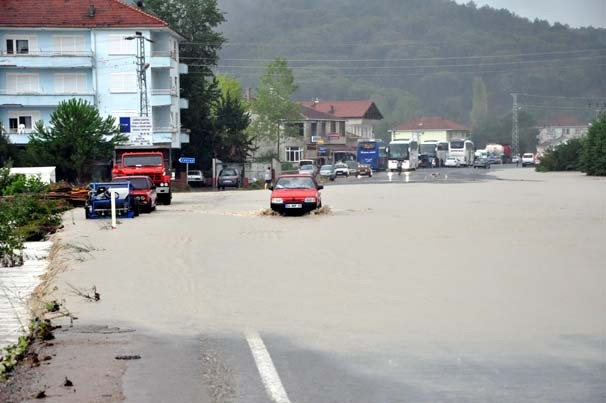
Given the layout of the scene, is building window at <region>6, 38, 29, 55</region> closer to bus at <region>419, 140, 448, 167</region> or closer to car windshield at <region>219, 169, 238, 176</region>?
car windshield at <region>219, 169, 238, 176</region>

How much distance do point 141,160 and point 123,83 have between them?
3071cm

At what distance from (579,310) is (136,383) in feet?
25.9

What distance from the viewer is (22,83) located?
80625 millimetres

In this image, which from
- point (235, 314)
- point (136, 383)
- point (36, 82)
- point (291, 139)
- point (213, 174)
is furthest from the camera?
point (291, 139)

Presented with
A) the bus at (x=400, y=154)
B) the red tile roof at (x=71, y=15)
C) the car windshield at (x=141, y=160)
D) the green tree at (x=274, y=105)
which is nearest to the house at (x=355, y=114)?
the green tree at (x=274, y=105)

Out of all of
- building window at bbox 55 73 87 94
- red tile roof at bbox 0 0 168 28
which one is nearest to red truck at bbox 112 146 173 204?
building window at bbox 55 73 87 94

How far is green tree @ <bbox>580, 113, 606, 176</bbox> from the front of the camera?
88.8m

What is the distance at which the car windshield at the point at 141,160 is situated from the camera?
172 ft

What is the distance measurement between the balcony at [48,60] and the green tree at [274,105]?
3909 cm

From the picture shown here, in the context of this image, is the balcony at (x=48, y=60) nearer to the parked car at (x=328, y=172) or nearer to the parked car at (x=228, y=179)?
the parked car at (x=228, y=179)

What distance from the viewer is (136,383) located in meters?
10.8

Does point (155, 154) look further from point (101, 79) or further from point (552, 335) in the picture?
point (552, 335)

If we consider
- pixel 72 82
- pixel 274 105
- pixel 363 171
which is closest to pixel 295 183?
pixel 72 82

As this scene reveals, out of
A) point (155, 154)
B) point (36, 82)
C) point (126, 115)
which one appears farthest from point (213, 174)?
point (155, 154)
